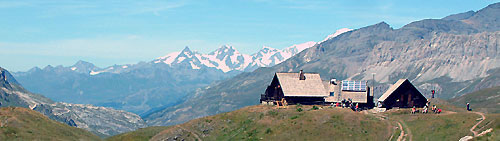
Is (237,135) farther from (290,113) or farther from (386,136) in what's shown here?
(386,136)

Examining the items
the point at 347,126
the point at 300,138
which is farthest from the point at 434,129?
the point at 300,138

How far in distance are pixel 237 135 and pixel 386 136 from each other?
2480cm

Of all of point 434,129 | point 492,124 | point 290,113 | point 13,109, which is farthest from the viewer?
point 13,109

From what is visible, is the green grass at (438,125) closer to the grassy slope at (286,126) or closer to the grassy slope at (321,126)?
the grassy slope at (321,126)

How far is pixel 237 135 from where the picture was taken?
10512cm

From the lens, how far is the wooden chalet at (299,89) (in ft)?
429

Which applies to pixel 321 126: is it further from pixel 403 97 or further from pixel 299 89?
pixel 403 97

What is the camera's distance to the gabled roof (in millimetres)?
130875

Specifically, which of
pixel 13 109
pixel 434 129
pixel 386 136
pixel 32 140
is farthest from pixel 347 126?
pixel 13 109

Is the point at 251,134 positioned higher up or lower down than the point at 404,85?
lower down

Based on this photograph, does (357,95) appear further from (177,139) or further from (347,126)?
(177,139)

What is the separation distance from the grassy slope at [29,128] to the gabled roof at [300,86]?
1751 inches

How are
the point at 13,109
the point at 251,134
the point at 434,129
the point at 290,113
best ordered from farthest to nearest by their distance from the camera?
1. the point at 13,109
2. the point at 290,113
3. the point at 251,134
4. the point at 434,129

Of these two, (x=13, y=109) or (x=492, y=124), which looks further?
(x=13, y=109)
